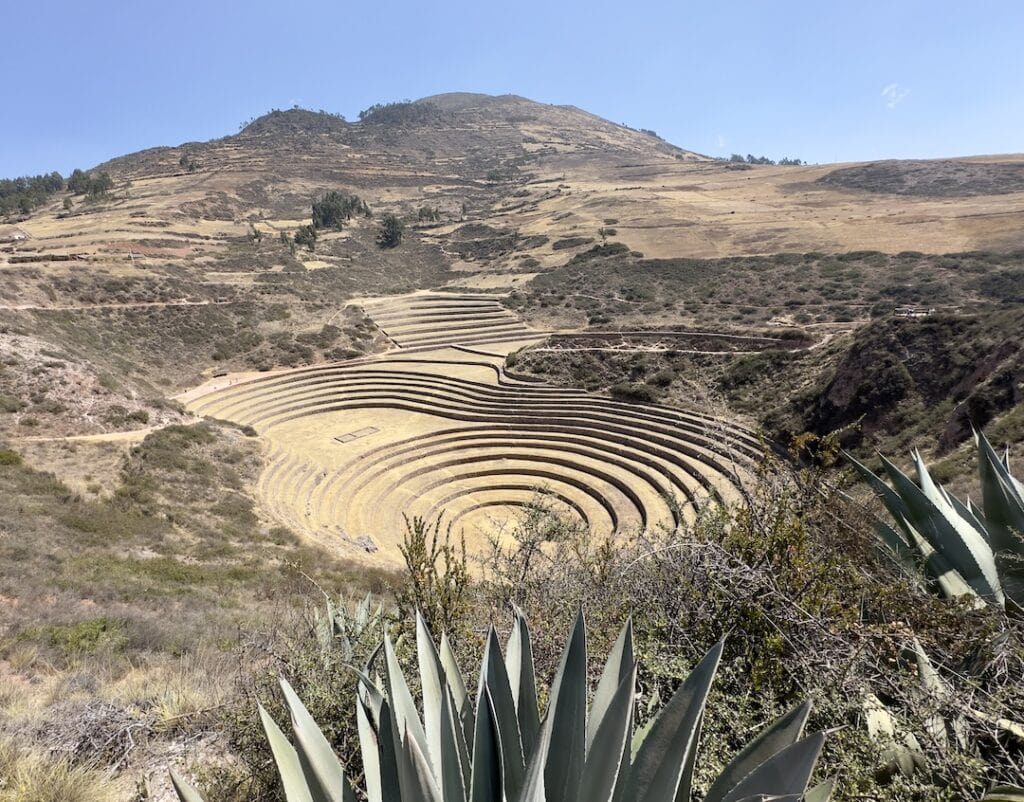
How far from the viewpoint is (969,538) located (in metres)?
3.83

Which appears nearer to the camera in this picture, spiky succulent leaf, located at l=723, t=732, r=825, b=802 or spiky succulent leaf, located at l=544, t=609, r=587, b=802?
spiky succulent leaf, located at l=723, t=732, r=825, b=802

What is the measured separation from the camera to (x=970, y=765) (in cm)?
209

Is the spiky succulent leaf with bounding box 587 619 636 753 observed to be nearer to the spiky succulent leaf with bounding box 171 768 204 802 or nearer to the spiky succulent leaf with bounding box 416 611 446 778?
the spiky succulent leaf with bounding box 416 611 446 778

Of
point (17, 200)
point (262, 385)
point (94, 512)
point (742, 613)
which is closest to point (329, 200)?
point (17, 200)

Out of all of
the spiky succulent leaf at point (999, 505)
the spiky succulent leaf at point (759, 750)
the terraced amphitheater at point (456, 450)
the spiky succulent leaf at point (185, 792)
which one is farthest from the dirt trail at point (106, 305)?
the spiky succulent leaf at point (999, 505)

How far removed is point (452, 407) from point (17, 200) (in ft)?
241

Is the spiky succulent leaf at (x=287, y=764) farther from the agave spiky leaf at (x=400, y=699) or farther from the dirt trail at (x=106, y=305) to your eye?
the dirt trail at (x=106, y=305)

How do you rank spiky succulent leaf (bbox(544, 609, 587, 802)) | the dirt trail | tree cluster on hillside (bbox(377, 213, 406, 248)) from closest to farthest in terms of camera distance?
1. spiky succulent leaf (bbox(544, 609, 587, 802))
2. the dirt trail
3. tree cluster on hillside (bbox(377, 213, 406, 248))

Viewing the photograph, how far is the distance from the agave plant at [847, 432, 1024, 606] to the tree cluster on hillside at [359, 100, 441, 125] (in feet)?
559

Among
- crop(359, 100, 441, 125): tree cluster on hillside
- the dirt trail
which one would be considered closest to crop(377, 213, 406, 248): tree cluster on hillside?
the dirt trail

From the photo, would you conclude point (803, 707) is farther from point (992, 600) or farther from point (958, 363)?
point (958, 363)

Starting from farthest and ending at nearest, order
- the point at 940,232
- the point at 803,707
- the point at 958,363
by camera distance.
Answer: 1. the point at 940,232
2. the point at 958,363
3. the point at 803,707

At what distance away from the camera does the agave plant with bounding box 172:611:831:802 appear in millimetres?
1667

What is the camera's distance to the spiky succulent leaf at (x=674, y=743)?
5.77 ft
